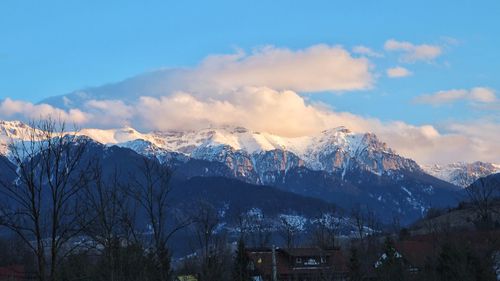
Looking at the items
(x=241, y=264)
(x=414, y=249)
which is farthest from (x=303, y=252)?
(x=241, y=264)

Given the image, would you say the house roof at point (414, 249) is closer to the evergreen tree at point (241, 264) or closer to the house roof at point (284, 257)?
the house roof at point (284, 257)

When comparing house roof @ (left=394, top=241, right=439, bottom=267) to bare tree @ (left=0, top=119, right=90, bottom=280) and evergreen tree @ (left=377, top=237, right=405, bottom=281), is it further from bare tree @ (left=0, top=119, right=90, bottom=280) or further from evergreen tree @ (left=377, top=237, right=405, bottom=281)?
bare tree @ (left=0, top=119, right=90, bottom=280)

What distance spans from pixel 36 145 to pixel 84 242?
17.0 ft

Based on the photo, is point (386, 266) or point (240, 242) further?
point (240, 242)

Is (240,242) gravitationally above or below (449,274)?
above

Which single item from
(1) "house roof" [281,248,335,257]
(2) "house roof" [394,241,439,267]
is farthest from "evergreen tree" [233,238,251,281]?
(2) "house roof" [394,241,439,267]

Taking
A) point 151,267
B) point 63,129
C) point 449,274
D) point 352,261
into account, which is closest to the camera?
point 63,129

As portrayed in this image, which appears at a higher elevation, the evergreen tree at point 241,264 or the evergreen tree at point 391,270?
the evergreen tree at point 241,264

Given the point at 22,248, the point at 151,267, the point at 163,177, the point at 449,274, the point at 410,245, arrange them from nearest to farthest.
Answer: the point at 163,177
the point at 151,267
the point at 449,274
the point at 410,245
the point at 22,248

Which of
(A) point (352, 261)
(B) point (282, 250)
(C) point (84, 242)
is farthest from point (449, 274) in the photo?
(B) point (282, 250)

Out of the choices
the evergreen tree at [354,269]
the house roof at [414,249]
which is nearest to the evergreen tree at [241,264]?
the evergreen tree at [354,269]

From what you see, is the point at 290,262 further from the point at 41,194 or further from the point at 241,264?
the point at 41,194

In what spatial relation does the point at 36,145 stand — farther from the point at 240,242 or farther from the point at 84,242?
the point at 240,242

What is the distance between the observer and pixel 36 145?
3191 centimetres
